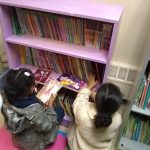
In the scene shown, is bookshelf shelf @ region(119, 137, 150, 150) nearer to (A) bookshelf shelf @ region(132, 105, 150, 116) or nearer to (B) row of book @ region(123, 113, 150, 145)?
(B) row of book @ region(123, 113, 150, 145)

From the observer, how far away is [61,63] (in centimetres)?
145

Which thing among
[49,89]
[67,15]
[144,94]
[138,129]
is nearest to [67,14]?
[67,15]

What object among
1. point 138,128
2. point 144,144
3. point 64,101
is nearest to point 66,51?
point 64,101

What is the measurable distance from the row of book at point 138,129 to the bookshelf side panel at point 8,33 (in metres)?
0.96

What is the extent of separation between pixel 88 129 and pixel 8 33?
0.83 metres

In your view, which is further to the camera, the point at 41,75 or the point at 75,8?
the point at 41,75

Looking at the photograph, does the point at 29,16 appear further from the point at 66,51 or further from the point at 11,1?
the point at 66,51

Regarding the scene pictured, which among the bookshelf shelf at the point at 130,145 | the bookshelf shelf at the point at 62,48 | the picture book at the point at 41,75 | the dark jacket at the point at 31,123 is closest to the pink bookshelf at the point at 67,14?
the bookshelf shelf at the point at 62,48

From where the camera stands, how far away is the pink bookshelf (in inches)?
42.3

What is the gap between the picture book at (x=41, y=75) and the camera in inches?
57.6

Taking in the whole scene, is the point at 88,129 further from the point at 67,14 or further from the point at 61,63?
the point at 67,14

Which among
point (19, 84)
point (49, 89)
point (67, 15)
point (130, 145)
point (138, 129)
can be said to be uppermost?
point (67, 15)

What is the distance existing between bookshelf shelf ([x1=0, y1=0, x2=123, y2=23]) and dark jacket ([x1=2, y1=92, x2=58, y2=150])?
561 mm

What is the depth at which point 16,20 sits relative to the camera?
1350 mm
